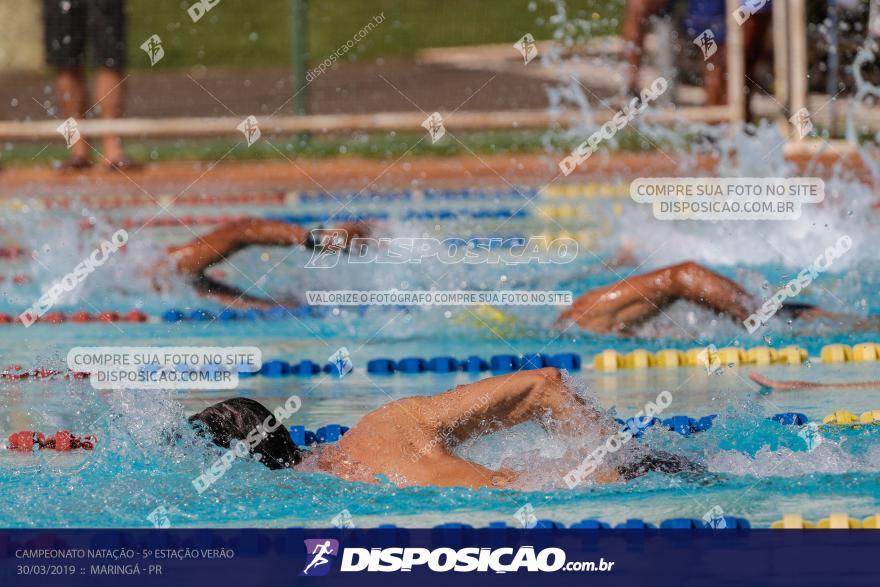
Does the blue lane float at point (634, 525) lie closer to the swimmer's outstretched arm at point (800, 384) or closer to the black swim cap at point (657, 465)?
the black swim cap at point (657, 465)

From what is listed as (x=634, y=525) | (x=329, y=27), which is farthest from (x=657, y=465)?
(x=329, y=27)

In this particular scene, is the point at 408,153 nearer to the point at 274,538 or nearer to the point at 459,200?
the point at 459,200

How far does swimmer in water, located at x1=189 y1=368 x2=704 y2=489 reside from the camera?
10.2 ft

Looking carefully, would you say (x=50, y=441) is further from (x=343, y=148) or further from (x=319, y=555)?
(x=343, y=148)

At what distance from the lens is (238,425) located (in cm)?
316

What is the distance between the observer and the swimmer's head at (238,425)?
315 cm

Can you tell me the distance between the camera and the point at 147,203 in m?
7.54

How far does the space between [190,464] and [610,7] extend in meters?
5.93

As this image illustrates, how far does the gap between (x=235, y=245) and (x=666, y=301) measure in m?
1.48

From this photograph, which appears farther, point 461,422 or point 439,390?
point 439,390

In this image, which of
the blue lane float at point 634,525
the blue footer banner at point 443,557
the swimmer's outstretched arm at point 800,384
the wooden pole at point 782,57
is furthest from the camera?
the wooden pole at point 782,57

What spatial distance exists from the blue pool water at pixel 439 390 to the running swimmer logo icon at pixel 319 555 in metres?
0.20

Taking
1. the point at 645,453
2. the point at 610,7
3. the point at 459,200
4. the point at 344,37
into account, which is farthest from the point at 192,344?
the point at 344,37

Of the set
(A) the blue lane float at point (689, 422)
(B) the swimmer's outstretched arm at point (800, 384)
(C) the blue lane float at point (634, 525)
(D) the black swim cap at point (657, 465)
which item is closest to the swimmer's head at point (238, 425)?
(C) the blue lane float at point (634, 525)
